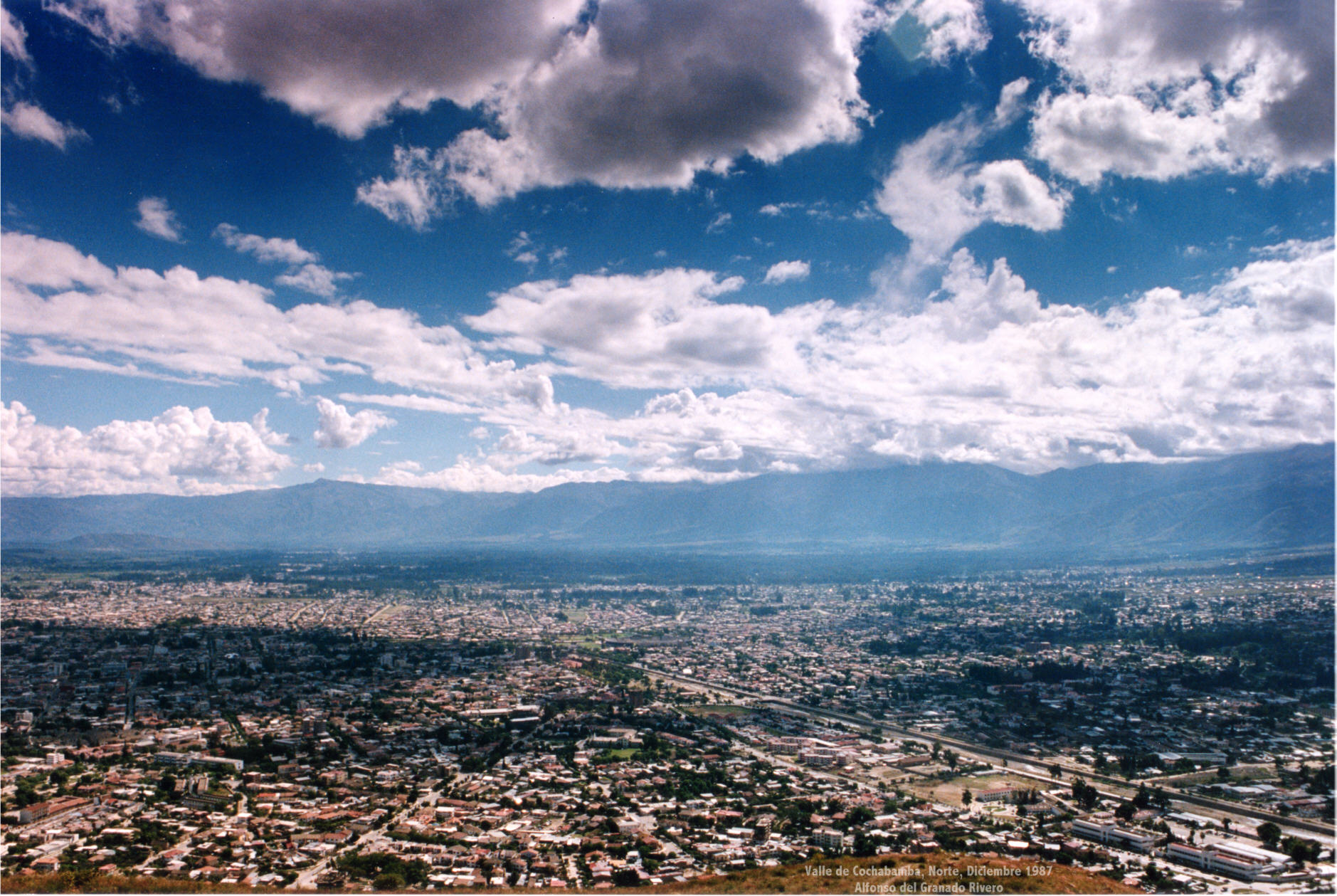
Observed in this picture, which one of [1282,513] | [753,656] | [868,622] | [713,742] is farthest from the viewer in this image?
[1282,513]

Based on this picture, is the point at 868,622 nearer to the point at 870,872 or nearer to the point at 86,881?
the point at 870,872

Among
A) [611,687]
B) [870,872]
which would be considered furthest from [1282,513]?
[870,872]

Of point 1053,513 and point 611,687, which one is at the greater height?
point 1053,513

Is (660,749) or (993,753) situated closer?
(660,749)

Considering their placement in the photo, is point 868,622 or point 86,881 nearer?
point 86,881

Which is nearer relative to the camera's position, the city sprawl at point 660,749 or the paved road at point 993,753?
the city sprawl at point 660,749

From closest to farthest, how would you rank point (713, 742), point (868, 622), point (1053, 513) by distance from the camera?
point (713, 742) < point (868, 622) < point (1053, 513)

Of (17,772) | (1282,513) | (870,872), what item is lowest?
(17,772)

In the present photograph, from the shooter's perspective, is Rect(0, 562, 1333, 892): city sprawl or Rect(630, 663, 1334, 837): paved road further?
Rect(630, 663, 1334, 837): paved road
